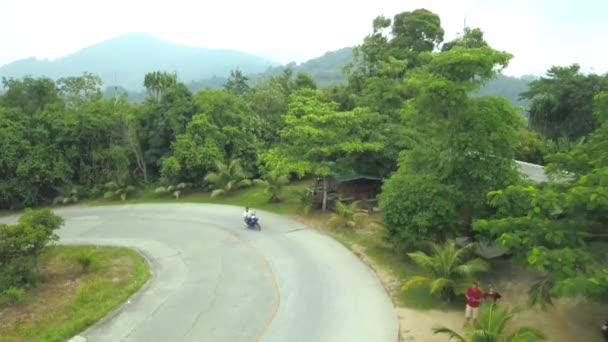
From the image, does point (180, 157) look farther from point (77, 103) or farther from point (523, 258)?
point (523, 258)

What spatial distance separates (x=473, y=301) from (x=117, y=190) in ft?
79.3

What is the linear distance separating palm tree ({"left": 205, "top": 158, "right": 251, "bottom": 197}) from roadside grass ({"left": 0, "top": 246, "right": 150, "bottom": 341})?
8.83m

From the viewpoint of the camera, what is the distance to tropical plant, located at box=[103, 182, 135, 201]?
94.2 feet

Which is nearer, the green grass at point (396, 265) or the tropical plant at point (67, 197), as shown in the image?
the green grass at point (396, 265)

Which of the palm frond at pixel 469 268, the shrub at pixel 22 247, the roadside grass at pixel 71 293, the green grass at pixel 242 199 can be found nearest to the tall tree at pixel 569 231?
the palm frond at pixel 469 268

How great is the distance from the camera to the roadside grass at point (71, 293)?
12359 mm

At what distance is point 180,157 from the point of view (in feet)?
91.7

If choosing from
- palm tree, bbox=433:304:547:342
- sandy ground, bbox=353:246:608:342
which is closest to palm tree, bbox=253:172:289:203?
sandy ground, bbox=353:246:608:342

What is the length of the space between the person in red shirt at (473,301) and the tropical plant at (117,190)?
23.1m

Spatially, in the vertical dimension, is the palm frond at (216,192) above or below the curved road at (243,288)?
above

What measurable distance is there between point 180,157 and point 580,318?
2250cm

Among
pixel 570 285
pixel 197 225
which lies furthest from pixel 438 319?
pixel 197 225

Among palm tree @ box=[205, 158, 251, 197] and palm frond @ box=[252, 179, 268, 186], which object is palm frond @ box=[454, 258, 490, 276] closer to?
palm frond @ box=[252, 179, 268, 186]

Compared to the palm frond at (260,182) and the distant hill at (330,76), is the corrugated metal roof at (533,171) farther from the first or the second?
the distant hill at (330,76)
